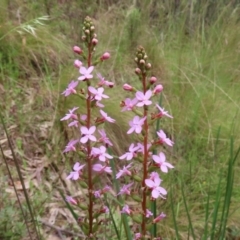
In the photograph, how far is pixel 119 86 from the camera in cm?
395

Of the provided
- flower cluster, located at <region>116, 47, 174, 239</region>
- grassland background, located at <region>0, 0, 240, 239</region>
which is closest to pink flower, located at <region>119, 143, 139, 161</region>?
flower cluster, located at <region>116, 47, 174, 239</region>

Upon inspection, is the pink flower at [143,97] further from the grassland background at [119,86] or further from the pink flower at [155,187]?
the grassland background at [119,86]

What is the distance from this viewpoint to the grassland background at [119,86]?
2959 millimetres

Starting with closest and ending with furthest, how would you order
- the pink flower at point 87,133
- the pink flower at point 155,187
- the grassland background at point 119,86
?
the pink flower at point 155,187
the pink flower at point 87,133
the grassland background at point 119,86

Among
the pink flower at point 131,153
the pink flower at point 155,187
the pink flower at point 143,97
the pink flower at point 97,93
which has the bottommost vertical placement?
the pink flower at point 155,187

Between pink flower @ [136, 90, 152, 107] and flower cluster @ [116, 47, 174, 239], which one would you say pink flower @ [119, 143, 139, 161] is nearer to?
flower cluster @ [116, 47, 174, 239]

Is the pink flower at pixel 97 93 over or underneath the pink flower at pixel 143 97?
underneath

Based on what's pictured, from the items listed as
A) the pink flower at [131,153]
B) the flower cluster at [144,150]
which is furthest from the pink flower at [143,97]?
the pink flower at [131,153]

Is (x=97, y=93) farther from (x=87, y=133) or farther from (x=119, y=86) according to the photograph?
(x=119, y=86)

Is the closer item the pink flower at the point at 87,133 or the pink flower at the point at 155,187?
the pink flower at the point at 155,187

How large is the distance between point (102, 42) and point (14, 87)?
3.87 feet

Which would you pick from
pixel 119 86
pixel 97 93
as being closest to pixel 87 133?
pixel 97 93

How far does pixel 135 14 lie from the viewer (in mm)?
4656

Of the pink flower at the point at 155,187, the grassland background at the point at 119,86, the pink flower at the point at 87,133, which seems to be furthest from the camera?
the grassland background at the point at 119,86
